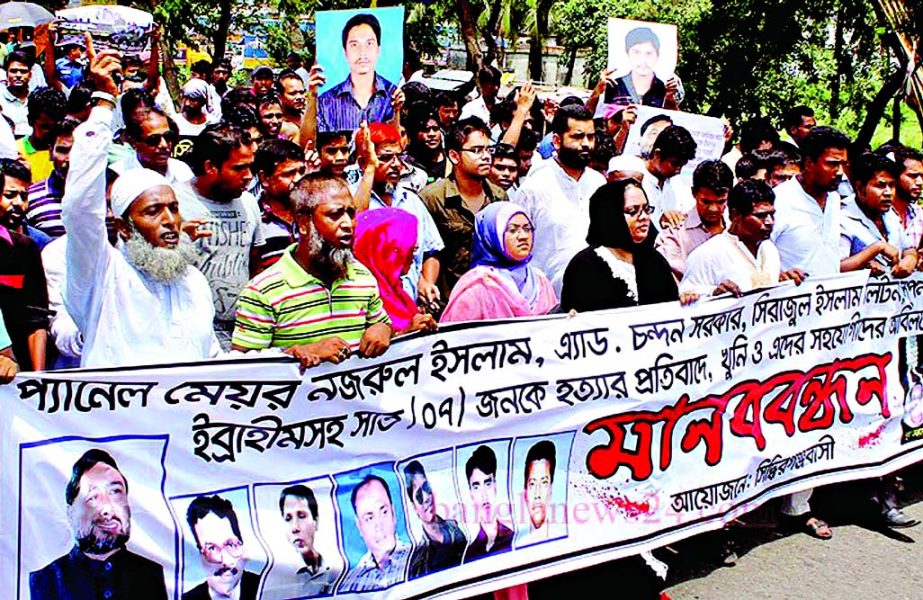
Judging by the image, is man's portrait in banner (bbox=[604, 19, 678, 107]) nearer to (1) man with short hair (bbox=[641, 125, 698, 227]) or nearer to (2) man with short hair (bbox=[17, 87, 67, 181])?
(1) man with short hair (bbox=[641, 125, 698, 227])

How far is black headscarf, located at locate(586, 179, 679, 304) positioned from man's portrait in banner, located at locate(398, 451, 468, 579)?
50.1 inches

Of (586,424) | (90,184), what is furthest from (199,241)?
(586,424)

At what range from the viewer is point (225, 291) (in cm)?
444

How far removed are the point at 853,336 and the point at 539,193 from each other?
5.94 feet

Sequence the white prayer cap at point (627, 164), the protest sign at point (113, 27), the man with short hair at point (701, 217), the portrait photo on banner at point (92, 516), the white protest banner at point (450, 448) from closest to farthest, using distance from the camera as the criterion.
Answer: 1. the portrait photo on banner at point (92, 516)
2. the white protest banner at point (450, 448)
3. the man with short hair at point (701, 217)
4. the white prayer cap at point (627, 164)
5. the protest sign at point (113, 27)

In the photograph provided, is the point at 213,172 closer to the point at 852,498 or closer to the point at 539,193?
the point at 539,193

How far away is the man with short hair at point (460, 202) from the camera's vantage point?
5.60 meters

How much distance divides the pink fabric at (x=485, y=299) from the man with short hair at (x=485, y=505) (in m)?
0.64

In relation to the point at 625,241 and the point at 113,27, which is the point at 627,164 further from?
the point at 113,27

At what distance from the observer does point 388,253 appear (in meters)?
4.68

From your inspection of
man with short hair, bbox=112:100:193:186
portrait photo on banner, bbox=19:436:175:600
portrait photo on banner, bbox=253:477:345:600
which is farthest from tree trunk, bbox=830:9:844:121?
portrait photo on banner, bbox=19:436:175:600

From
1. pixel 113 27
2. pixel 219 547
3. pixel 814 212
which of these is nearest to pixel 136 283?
pixel 219 547

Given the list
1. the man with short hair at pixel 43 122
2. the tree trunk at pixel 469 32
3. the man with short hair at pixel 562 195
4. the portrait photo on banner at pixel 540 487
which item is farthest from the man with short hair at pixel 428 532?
the tree trunk at pixel 469 32

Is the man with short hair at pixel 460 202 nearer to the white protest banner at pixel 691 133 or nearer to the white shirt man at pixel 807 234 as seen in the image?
the white shirt man at pixel 807 234
